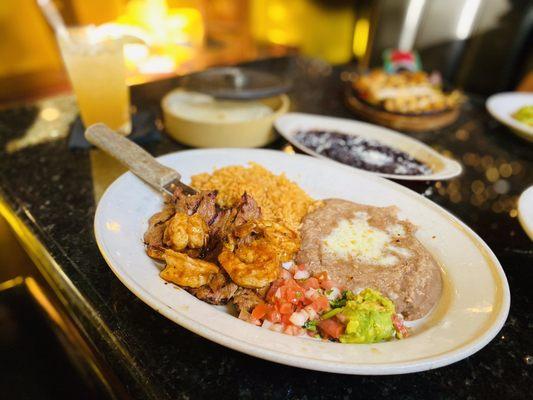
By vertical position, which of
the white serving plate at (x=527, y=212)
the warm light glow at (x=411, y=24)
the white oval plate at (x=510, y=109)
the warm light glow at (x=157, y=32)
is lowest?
the warm light glow at (x=157, y=32)

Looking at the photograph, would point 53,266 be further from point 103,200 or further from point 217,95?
point 217,95

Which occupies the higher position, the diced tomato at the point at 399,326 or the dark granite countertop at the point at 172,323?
the diced tomato at the point at 399,326

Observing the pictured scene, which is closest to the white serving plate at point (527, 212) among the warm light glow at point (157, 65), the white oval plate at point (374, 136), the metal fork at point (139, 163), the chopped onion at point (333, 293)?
the white oval plate at point (374, 136)

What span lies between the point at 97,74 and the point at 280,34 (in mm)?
5623

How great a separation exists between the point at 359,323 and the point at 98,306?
82 cm

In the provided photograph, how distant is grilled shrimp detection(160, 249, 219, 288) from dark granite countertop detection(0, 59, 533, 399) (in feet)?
0.53

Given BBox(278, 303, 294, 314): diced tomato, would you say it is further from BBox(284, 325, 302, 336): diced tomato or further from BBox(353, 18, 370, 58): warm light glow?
BBox(353, 18, 370, 58): warm light glow

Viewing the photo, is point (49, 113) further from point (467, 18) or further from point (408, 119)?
point (467, 18)

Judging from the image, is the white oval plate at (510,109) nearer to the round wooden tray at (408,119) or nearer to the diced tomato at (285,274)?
the round wooden tray at (408,119)

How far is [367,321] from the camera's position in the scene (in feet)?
3.36

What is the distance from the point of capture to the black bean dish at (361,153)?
6.15ft

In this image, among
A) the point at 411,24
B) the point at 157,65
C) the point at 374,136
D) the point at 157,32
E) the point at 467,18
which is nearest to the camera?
the point at 374,136

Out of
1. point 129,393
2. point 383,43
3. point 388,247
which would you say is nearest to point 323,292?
point 388,247

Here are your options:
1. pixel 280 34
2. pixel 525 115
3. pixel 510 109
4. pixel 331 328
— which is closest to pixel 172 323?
pixel 331 328
